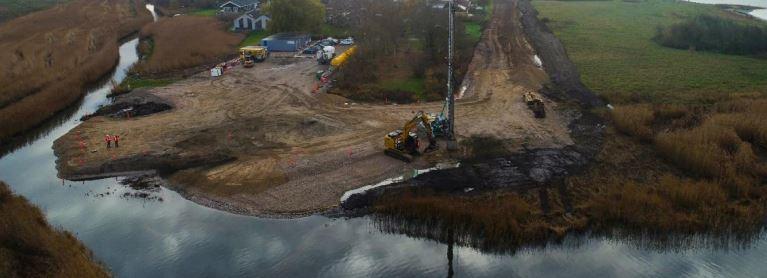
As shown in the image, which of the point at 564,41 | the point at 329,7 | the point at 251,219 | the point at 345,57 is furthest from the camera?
the point at 329,7

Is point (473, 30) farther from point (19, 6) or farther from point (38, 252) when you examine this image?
point (19, 6)

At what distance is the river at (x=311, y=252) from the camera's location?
74.1 ft

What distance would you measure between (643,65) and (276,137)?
1376 inches

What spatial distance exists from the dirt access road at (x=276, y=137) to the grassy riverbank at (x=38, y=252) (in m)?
6.42

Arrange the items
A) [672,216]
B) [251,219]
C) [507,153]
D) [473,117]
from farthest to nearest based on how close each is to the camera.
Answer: [473,117] → [507,153] → [251,219] → [672,216]

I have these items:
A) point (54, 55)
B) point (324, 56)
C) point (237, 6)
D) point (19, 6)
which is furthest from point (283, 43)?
point (19, 6)

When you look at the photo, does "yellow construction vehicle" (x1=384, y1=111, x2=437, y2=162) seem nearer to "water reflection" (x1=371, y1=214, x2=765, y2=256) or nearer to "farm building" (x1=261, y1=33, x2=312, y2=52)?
"water reflection" (x1=371, y1=214, x2=765, y2=256)

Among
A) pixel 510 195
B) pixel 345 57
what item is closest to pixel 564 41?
pixel 345 57

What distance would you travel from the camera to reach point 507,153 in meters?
31.7

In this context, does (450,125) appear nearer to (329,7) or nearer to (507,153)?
(507,153)

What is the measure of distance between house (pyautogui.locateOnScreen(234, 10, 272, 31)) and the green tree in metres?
4.46

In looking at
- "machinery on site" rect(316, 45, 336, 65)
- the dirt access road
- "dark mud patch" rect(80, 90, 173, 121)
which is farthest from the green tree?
"dark mud patch" rect(80, 90, 173, 121)

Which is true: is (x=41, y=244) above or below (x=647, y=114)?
below

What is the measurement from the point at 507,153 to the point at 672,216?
9.45m
